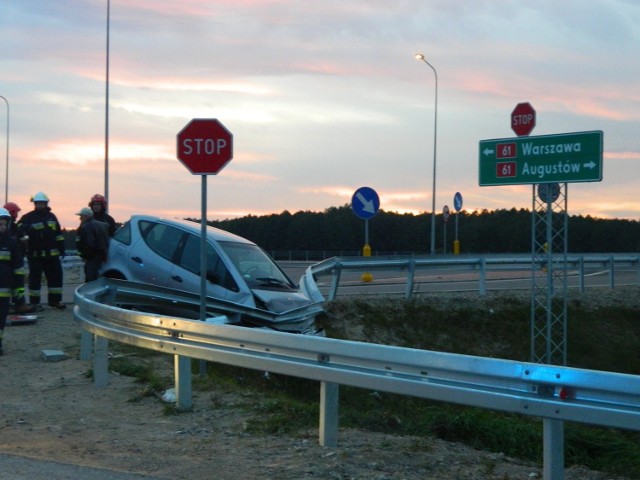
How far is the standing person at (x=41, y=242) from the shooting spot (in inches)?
609

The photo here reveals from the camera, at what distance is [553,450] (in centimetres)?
527

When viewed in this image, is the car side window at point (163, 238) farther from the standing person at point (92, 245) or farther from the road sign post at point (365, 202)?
the road sign post at point (365, 202)

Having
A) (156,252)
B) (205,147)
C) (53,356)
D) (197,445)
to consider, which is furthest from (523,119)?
(197,445)

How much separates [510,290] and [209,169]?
473 inches

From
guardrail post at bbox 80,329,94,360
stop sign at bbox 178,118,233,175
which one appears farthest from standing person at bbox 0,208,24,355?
stop sign at bbox 178,118,233,175

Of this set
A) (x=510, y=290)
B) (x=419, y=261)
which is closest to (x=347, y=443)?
(x=419, y=261)

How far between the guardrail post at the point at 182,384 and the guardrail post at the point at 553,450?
350cm

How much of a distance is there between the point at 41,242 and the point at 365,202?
790cm

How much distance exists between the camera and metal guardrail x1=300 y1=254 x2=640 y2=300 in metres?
17.3

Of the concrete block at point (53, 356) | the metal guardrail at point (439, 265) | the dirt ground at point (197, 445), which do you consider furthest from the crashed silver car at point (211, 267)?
the dirt ground at point (197, 445)

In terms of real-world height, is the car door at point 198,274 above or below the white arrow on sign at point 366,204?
below

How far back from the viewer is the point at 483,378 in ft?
18.0

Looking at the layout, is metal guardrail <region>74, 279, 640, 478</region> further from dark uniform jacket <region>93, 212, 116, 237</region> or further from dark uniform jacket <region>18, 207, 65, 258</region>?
dark uniform jacket <region>18, 207, 65, 258</region>

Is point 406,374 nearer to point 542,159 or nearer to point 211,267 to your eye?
point 211,267
